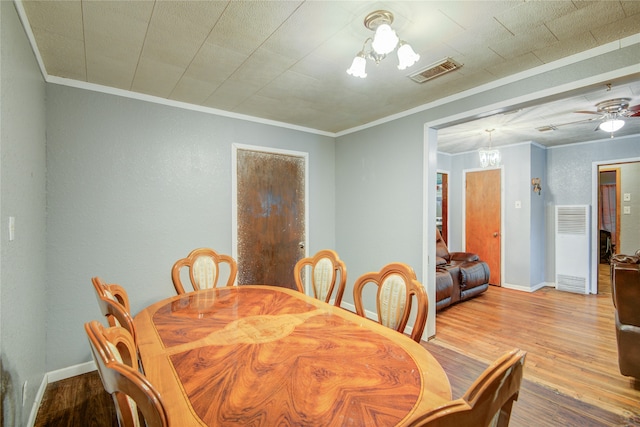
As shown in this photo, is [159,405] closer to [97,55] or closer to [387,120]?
[97,55]

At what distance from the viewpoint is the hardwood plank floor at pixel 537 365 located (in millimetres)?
1979

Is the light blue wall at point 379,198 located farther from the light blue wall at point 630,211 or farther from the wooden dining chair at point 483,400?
the light blue wall at point 630,211

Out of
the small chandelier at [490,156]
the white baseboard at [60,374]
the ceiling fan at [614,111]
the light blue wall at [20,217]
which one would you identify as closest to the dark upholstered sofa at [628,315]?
the ceiling fan at [614,111]

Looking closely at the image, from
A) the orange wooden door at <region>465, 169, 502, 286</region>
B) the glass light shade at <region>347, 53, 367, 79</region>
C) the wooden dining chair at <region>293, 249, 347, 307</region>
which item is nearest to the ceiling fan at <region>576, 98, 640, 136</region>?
the orange wooden door at <region>465, 169, 502, 286</region>

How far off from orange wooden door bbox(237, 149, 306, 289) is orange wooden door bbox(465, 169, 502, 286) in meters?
3.65

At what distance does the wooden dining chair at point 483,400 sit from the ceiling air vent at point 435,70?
2214 millimetres

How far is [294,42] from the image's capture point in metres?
1.94

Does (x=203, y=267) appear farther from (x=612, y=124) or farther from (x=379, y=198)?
(x=612, y=124)

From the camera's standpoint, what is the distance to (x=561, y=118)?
3701 mm

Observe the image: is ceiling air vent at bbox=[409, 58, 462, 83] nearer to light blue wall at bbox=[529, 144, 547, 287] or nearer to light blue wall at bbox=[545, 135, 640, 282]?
light blue wall at bbox=[529, 144, 547, 287]

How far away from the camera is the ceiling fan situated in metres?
3.09

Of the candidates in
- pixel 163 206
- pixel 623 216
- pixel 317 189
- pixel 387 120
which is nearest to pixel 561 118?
pixel 387 120

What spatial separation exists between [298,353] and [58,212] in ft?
7.97

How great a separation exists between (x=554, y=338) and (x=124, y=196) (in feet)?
14.9
